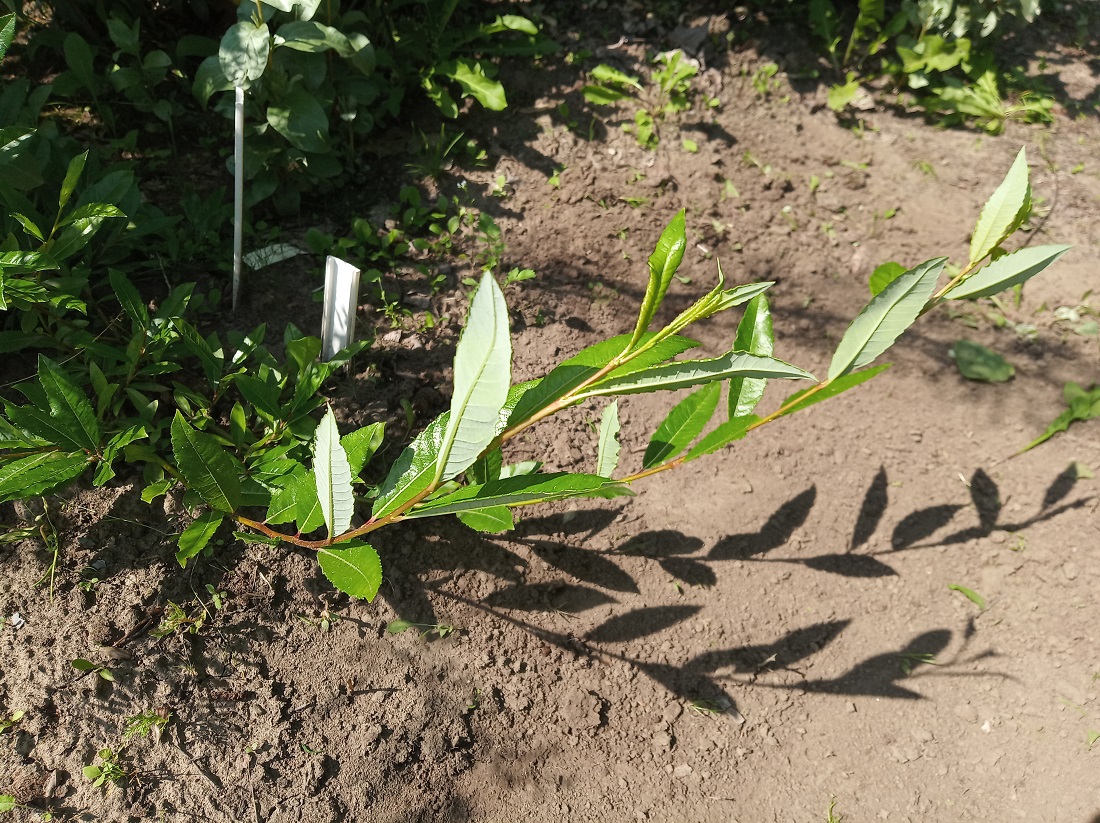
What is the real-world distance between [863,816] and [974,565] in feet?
2.67

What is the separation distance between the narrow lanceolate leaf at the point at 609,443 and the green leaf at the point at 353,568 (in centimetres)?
64

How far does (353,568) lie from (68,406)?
717 mm

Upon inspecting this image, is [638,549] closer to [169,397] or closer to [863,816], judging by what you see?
[863,816]

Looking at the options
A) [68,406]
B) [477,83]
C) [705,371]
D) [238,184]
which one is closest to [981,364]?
[705,371]

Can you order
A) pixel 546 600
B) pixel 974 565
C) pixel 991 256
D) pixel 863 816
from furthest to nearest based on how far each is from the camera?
pixel 974 565
pixel 546 600
pixel 863 816
pixel 991 256

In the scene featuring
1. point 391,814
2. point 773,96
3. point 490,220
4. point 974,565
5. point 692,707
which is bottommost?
point 391,814

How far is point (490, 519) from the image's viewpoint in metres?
1.57

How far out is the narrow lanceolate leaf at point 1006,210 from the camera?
47.8 inches

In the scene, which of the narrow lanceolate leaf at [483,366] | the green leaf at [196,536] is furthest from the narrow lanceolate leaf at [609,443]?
the green leaf at [196,536]

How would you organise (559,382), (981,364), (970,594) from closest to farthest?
1. (559,382)
2. (970,594)
3. (981,364)

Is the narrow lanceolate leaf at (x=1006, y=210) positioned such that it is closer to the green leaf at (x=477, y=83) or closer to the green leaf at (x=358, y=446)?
the green leaf at (x=358, y=446)

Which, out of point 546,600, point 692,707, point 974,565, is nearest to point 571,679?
point 546,600

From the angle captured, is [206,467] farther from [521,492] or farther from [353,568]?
[521,492]

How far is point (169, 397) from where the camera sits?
190 cm
